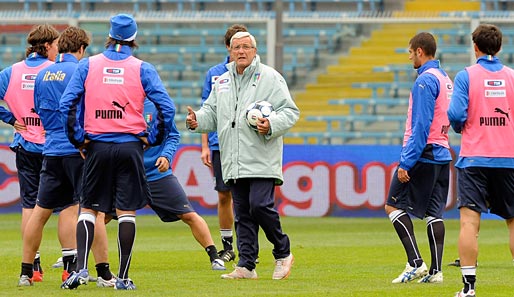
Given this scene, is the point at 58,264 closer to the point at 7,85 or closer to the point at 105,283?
the point at 7,85

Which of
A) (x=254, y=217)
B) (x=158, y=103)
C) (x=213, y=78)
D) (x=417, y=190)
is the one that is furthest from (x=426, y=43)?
(x=213, y=78)

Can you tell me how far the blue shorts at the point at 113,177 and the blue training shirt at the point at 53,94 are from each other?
0.76m

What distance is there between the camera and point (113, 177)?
934 centimetres

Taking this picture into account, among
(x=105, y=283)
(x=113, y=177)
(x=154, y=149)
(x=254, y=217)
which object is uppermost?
(x=113, y=177)

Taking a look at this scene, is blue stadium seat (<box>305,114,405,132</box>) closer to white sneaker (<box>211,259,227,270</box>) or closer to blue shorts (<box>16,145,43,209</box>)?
white sneaker (<box>211,259,227,270</box>)

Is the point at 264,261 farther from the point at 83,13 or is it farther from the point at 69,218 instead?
the point at 83,13

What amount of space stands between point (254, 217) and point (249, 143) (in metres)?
0.61

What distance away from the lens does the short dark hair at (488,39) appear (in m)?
9.13

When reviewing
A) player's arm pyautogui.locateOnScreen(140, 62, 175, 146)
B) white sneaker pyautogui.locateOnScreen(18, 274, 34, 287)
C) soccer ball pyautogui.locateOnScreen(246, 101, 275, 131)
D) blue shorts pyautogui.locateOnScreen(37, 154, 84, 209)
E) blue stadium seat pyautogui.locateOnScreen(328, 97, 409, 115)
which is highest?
player's arm pyautogui.locateOnScreen(140, 62, 175, 146)

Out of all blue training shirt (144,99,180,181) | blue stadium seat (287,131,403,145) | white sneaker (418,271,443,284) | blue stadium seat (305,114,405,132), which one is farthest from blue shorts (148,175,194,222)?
blue stadium seat (305,114,405,132)

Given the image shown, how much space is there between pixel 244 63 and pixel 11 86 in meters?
2.07

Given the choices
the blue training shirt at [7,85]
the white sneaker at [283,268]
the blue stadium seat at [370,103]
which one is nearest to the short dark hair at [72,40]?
the blue training shirt at [7,85]

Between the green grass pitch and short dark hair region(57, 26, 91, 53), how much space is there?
194 cm

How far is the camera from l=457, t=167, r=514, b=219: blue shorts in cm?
898
